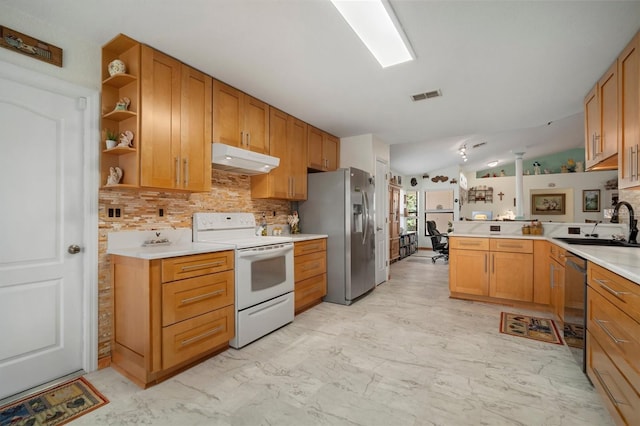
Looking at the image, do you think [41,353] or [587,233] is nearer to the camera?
[41,353]

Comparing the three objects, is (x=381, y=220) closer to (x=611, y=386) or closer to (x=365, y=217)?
(x=365, y=217)

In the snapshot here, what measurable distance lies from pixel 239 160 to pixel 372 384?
2.17m

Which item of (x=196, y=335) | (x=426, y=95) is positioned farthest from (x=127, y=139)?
(x=426, y=95)

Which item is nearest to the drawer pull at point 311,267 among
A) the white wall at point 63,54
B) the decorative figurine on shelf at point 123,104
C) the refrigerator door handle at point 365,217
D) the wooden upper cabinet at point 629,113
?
the refrigerator door handle at point 365,217

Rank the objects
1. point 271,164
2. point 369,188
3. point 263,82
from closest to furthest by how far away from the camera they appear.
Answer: point 263,82
point 271,164
point 369,188

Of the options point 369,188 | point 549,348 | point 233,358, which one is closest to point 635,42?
point 549,348

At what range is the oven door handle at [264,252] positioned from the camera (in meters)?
2.49

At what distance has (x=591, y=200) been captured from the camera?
322 inches

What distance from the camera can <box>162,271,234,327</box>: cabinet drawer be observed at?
1.98 metres

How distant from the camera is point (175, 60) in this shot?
92.0 inches

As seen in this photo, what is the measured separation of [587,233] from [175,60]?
4621 mm

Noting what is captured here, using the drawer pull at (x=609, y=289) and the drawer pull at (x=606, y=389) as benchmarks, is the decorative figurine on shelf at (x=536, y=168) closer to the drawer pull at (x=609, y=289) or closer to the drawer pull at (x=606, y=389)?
the drawer pull at (x=609, y=289)

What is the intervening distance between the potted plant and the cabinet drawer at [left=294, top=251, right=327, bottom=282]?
1.98 metres

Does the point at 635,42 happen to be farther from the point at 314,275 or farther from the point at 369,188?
the point at 314,275
